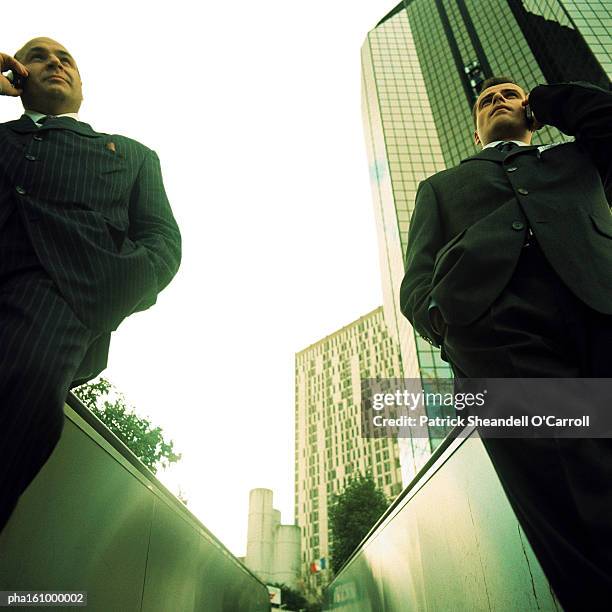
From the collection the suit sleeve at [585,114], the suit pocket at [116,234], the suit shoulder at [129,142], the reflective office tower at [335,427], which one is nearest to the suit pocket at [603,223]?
the suit sleeve at [585,114]

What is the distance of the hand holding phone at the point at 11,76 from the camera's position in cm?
160

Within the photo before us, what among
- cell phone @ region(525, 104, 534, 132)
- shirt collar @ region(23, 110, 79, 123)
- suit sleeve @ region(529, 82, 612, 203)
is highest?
cell phone @ region(525, 104, 534, 132)

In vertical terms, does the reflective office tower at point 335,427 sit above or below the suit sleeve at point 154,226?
above

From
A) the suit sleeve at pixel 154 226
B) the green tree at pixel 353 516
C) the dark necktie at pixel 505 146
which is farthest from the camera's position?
the green tree at pixel 353 516

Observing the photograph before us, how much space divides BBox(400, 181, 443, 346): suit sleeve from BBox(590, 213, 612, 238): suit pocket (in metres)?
0.48

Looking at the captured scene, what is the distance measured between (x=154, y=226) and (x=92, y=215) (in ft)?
0.87

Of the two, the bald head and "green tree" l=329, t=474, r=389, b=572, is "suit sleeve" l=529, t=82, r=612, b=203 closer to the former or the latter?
the bald head

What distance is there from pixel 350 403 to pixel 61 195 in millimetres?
80936

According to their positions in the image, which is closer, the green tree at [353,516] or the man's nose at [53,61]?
the man's nose at [53,61]

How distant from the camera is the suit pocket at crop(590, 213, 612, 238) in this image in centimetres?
137

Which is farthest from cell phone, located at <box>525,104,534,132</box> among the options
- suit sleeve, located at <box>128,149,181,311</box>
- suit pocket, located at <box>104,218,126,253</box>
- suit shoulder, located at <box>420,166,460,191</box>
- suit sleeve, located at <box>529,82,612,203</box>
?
suit pocket, located at <box>104,218,126,253</box>

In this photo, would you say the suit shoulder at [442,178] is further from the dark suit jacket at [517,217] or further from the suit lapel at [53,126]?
the suit lapel at [53,126]

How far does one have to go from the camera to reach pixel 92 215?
Result: 4.33 ft

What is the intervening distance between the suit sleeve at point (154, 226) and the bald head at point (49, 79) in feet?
1.20
